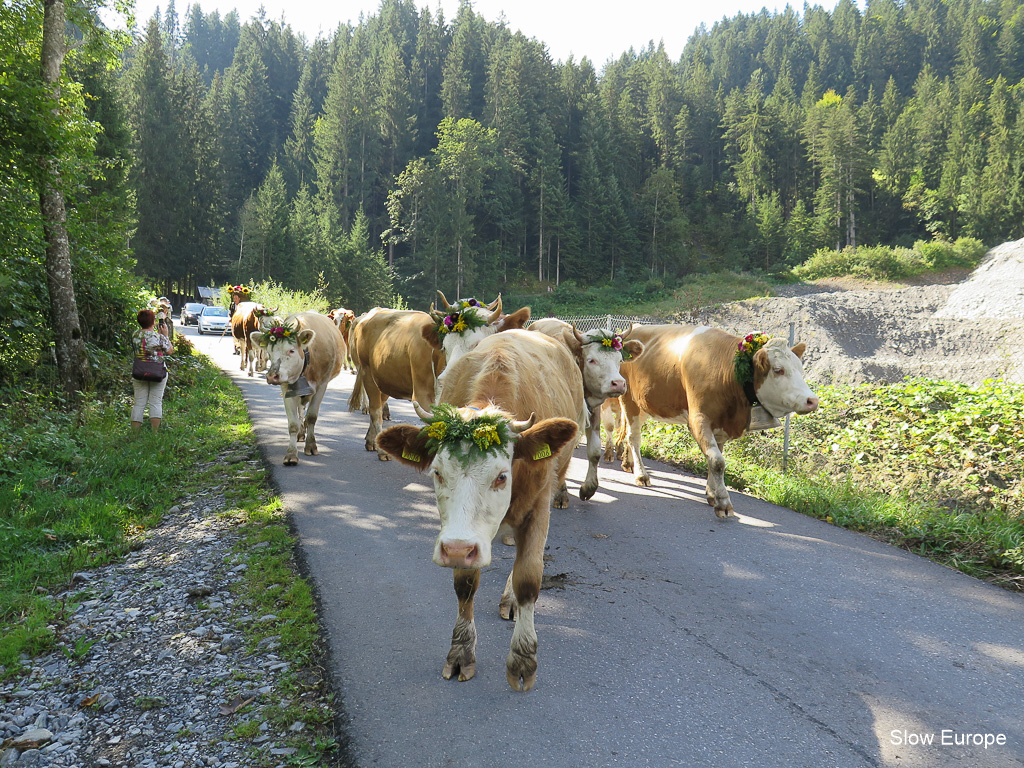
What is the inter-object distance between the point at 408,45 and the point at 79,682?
10242cm

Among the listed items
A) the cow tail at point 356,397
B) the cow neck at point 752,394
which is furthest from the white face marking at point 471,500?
the cow tail at point 356,397

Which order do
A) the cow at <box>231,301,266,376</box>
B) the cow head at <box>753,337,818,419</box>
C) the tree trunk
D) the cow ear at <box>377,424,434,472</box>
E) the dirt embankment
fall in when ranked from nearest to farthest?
the cow ear at <box>377,424,434,472</box>, the cow head at <box>753,337,818,419</box>, the tree trunk, the cow at <box>231,301,266,376</box>, the dirt embankment

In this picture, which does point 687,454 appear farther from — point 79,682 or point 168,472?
point 79,682

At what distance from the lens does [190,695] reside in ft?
10.3

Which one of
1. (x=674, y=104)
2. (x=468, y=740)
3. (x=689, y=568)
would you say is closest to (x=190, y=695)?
(x=468, y=740)

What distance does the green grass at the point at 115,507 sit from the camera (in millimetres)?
3600

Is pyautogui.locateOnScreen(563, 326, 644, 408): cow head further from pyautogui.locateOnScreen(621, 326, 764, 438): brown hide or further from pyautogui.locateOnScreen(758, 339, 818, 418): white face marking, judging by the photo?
pyautogui.locateOnScreen(758, 339, 818, 418): white face marking

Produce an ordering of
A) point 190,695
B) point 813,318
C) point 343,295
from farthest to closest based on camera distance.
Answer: point 343,295 → point 813,318 → point 190,695

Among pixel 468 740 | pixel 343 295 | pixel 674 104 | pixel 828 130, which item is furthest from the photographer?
pixel 674 104

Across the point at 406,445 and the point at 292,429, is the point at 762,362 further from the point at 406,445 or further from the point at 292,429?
the point at 292,429

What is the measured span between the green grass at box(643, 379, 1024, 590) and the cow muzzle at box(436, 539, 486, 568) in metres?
4.59

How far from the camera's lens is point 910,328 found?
23531 millimetres

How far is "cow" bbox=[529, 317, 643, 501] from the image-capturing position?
6.54m

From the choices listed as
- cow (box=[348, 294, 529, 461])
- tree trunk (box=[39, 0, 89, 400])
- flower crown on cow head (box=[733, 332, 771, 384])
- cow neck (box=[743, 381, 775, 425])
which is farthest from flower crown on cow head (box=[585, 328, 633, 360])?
tree trunk (box=[39, 0, 89, 400])
